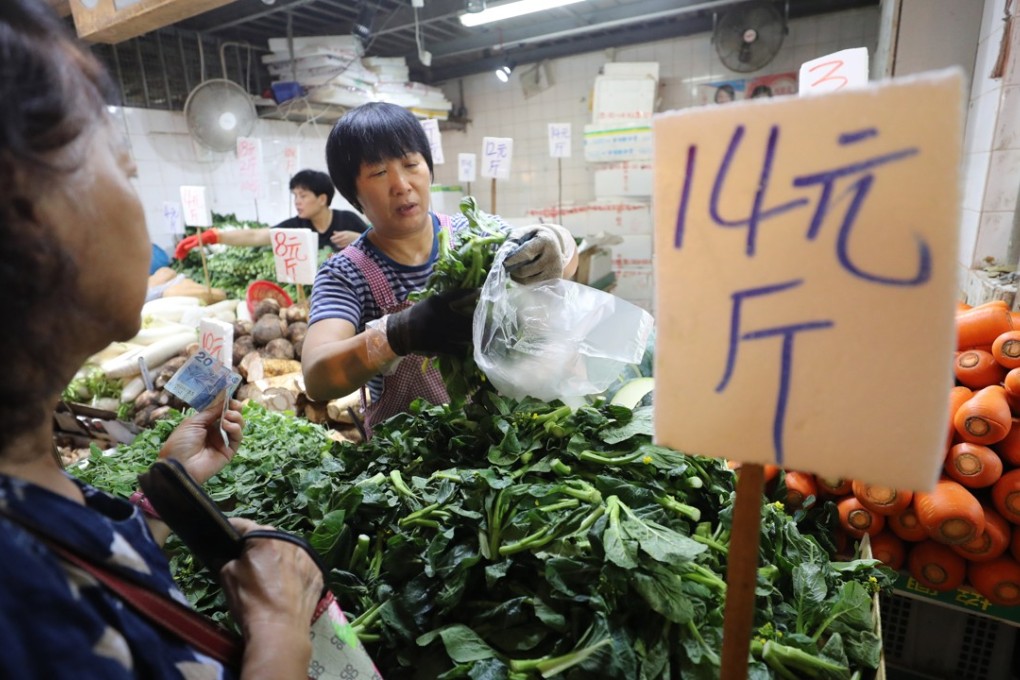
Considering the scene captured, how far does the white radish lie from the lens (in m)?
4.03

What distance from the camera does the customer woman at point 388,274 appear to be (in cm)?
161

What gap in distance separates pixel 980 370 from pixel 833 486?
704mm

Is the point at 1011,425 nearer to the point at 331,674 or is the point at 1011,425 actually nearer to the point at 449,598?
the point at 449,598

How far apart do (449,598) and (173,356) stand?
4097 mm

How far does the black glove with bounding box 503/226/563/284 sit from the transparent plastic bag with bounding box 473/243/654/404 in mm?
23

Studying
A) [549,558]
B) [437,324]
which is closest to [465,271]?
[437,324]

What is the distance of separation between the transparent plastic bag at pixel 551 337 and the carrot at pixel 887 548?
46.3 inches

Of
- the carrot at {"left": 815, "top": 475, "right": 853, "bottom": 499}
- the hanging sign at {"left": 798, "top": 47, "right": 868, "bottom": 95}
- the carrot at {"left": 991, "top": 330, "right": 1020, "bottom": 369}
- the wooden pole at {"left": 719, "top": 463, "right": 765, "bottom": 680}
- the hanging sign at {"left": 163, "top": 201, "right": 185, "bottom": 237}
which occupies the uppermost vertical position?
the hanging sign at {"left": 798, "top": 47, "right": 868, "bottom": 95}

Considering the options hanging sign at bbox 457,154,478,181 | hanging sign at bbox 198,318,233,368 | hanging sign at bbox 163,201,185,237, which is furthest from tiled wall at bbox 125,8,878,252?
hanging sign at bbox 198,318,233,368

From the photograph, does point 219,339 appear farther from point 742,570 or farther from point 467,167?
→ point 467,167

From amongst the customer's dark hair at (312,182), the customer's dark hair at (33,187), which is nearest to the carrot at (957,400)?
the customer's dark hair at (33,187)

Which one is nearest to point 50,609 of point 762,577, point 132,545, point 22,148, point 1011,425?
point 132,545

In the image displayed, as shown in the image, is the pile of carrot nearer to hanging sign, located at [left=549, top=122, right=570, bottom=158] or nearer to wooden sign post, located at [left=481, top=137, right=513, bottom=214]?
wooden sign post, located at [left=481, top=137, right=513, bottom=214]

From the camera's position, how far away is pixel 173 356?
14.0ft
